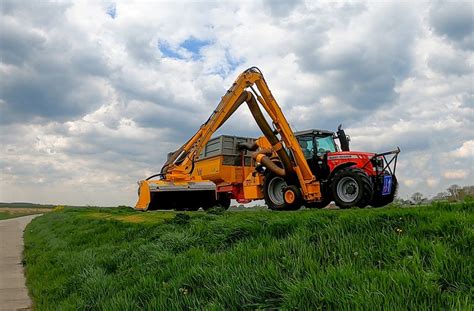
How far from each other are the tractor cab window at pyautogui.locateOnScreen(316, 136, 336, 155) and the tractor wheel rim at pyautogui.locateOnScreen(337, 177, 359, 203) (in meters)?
2.15

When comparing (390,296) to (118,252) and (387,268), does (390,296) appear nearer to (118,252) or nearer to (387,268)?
(387,268)

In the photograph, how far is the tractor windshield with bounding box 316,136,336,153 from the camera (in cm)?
1479


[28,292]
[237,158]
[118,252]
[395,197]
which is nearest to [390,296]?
[118,252]

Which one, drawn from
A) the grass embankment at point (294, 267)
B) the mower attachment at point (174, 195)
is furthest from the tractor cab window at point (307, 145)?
the grass embankment at point (294, 267)

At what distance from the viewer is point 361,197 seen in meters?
11.9

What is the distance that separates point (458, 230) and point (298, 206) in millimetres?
9519

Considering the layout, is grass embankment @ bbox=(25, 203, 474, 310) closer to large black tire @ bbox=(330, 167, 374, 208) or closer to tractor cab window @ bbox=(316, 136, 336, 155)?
large black tire @ bbox=(330, 167, 374, 208)

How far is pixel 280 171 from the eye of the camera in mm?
14844

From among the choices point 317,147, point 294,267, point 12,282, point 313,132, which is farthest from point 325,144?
point 294,267

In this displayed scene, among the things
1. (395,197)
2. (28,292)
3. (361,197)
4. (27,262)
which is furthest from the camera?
(395,197)

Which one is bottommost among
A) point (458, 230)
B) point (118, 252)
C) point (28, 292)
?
A: point (28, 292)

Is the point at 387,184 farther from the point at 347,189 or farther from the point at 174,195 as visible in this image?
the point at 174,195

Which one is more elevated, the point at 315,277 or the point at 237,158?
the point at 237,158

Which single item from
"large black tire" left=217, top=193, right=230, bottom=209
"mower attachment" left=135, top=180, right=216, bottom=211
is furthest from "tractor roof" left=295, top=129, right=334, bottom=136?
"large black tire" left=217, top=193, right=230, bottom=209
